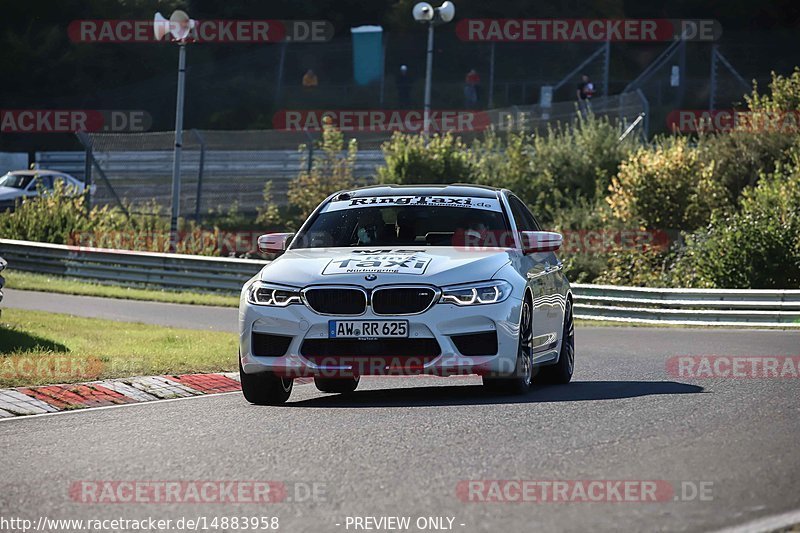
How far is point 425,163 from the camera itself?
3819 centimetres

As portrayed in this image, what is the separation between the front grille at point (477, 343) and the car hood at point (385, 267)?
41cm

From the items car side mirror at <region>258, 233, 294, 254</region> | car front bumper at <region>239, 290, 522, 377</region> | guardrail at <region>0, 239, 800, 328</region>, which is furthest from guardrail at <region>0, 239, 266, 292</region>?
car front bumper at <region>239, 290, 522, 377</region>

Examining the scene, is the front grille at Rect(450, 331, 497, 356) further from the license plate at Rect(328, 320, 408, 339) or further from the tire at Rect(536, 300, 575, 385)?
the tire at Rect(536, 300, 575, 385)

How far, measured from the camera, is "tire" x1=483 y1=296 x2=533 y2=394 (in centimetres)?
1135

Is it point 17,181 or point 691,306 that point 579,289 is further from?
point 17,181

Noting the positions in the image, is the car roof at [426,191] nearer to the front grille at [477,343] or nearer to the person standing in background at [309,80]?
the front grille at [477,343]

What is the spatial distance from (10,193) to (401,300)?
3608 centimetres

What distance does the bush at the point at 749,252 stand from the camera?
27891 mm

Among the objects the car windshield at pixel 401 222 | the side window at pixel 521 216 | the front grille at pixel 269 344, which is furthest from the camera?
the side window at pixel 521 216

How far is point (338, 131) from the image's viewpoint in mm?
40031

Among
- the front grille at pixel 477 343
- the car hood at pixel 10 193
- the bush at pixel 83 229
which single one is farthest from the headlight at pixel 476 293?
the car hood at pixel 10 193

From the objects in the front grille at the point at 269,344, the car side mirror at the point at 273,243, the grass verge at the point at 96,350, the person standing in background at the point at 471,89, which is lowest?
the grass verge at the point at 96,350

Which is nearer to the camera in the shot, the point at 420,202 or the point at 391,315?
the point at 391,315

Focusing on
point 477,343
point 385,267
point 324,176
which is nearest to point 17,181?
point 324,176
